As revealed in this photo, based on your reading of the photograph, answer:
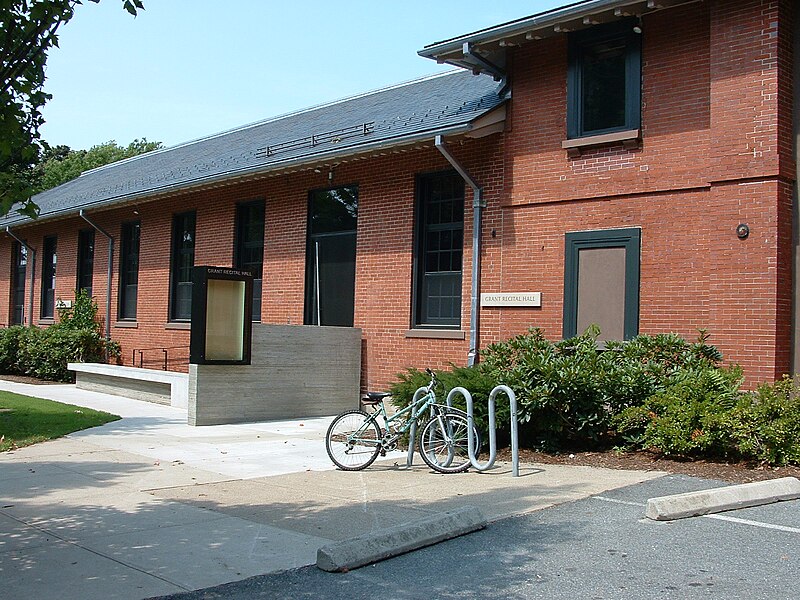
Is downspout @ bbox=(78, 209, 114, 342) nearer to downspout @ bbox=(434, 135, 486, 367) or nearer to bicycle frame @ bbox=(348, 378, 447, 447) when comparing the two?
downspout @ bbox=(434, 135, 486, 367)

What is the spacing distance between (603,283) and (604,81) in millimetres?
2975

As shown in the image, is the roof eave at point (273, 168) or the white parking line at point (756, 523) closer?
the white parking line at point (756, 523)

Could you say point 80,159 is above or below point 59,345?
above

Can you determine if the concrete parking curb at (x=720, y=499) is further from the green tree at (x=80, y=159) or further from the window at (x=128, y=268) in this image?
the green tree at (x=80, y=159)

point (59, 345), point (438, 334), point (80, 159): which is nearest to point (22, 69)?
point (438, 334)

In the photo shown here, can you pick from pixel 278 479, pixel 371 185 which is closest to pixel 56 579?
pixel 278 479

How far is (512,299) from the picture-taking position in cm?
1348

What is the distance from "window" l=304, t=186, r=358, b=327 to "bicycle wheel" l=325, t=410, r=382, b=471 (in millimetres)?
6564

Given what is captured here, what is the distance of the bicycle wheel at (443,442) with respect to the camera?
965 cm

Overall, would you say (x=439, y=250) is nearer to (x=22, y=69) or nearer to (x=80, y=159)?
(x=22, y=69)

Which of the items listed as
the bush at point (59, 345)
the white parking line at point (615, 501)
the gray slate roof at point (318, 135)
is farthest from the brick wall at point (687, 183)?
the bush at point (59, 345)

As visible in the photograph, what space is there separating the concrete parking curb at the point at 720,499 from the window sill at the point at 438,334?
6609mm

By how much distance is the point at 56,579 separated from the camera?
555 cm

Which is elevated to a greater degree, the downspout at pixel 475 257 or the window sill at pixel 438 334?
the downspout at pixel 475 257
